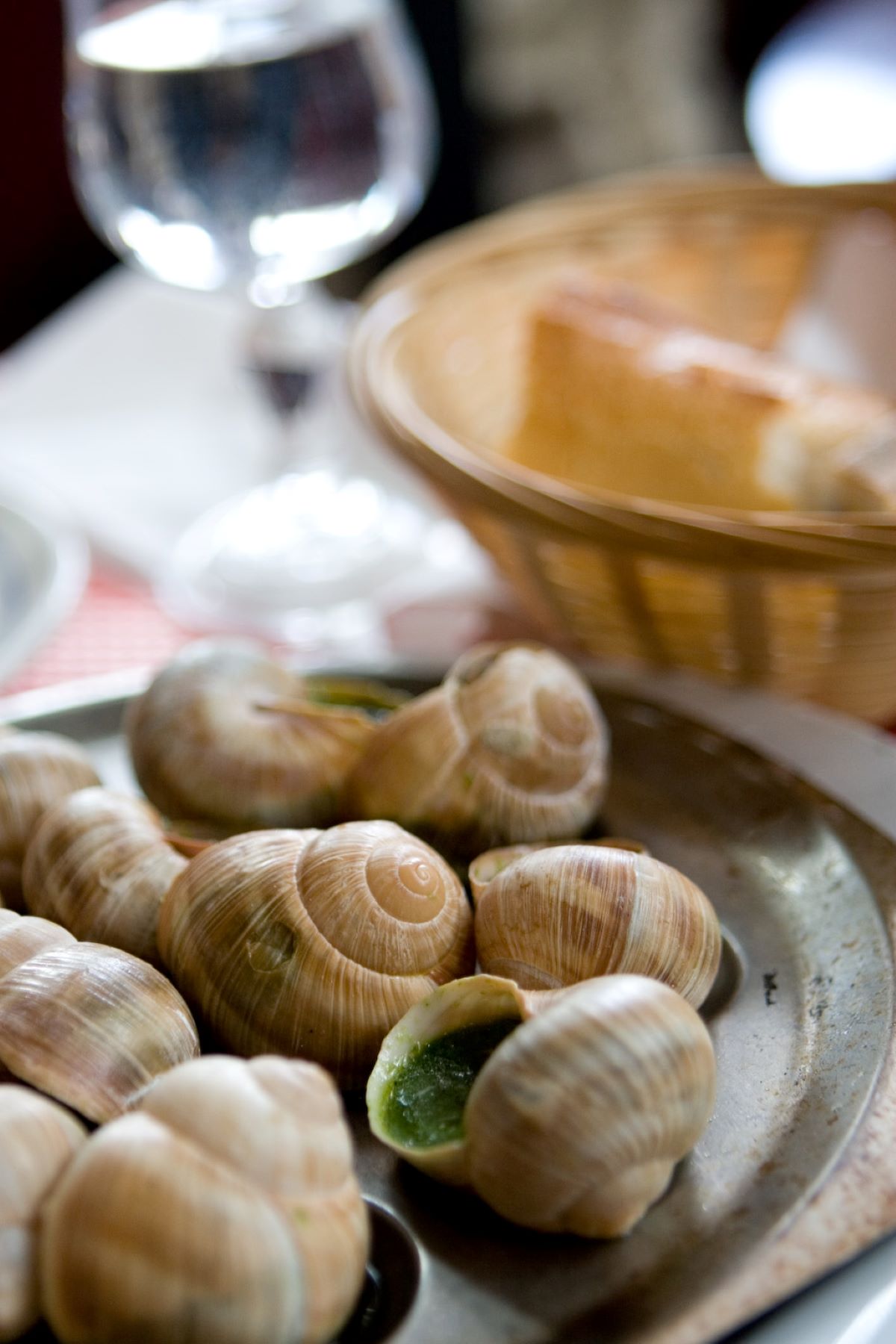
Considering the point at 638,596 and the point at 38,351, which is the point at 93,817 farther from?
the point at 38,351

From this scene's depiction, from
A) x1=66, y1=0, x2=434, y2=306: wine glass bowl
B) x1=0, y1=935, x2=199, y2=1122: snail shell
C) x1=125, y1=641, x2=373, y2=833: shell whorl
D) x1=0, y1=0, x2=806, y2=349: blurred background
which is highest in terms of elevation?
x1=66, y1=0, x2=434, y2=306: wine glass bowl

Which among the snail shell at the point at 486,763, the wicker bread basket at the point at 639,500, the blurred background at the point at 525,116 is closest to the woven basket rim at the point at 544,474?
the wicker bread basket at the point at 639,500

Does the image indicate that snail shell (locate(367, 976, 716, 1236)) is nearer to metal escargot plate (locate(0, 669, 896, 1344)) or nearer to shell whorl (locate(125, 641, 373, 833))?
metal escargot plate (locate(0, 669, 896, 1344))

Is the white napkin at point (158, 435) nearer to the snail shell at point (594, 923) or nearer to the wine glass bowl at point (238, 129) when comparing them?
the wine glass bowl at point (238, 129)

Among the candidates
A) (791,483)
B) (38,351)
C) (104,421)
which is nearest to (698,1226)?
(791,483)

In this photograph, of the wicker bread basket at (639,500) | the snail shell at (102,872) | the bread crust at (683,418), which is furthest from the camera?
the bread crust at (683,418)

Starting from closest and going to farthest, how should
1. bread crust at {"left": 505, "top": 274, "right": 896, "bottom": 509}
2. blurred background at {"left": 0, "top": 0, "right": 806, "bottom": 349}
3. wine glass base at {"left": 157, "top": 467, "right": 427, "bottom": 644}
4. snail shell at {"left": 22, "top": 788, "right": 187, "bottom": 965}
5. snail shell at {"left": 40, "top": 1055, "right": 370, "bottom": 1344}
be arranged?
1. snail shell at {"left": 40, "top": 1055, "right": 370, "bottom": 1344}
2. snail shell at {"left": 22, "top": 788, "right": 187, "bottom": 965}
3. bread crust at {"left": 505, "top": 274, "right": 896, "bottom": 509}
4. wine glass base at {"left": 157, "top": 467, "right": 427, "bottom": 644}
5. blurred background at {"left": 0, "top": 0, "right": 806, "bottom": 349}

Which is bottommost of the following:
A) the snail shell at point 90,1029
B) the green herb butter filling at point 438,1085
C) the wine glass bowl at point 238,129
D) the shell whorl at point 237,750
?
the green herb butter filling at point 438,1085

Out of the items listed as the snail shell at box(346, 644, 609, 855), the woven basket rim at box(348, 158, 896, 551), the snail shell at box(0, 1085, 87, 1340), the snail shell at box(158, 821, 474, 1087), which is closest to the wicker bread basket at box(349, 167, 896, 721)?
the woven basket rim at box(348, 158, 896, 551)
